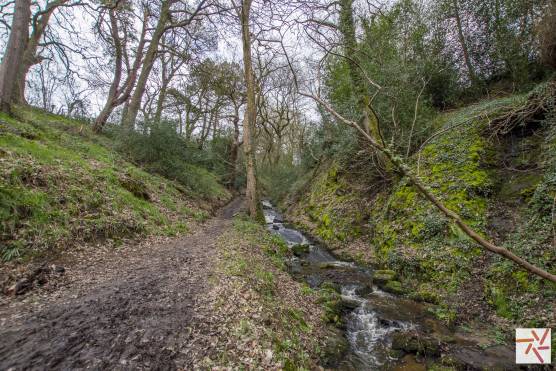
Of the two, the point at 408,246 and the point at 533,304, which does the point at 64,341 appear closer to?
the point at 533,304

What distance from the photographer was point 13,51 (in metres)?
8.18

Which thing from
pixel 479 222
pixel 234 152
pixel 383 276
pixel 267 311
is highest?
pixel 234 152

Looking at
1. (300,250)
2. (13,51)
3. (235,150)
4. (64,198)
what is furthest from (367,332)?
(235,150)

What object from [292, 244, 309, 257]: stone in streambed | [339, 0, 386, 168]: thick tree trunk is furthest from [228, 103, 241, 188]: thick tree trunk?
[339, 0, 386, 168]: thick tree trunk

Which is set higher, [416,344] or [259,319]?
[259,319]

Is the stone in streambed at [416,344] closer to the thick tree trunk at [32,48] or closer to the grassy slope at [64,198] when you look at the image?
the grassy slope at [64,198]

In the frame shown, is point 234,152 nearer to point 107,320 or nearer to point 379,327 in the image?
point 379,327

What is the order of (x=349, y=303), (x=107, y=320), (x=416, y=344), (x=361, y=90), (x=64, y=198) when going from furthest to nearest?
(x=361, y=90) < (x=349, y=303) < (x=64, y=198) < (x=416, y=344) < (x=107, y=320)

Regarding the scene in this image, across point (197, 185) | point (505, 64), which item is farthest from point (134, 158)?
point (505, 64)

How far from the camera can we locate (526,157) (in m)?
7.69

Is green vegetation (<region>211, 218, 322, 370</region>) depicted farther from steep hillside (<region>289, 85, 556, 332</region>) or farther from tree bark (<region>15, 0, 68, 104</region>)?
tree bark (<region>15, 0, 68, 104</region>)

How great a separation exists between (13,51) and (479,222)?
15277 millimetres

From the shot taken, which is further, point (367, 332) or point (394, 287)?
point (394, 287)

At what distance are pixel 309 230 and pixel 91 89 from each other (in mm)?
16526
